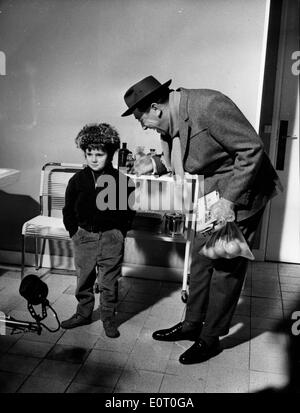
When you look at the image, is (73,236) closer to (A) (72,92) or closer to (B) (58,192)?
(B) (58,192)

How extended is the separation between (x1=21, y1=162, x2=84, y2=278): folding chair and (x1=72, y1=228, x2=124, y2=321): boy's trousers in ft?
1.89

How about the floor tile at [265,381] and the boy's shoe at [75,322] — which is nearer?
the floor tile at [265,381]

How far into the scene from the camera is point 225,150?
2.42 metres

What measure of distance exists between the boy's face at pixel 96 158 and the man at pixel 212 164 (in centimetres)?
37

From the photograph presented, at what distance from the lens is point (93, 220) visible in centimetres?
288

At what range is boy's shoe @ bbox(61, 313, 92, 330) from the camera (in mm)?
3000

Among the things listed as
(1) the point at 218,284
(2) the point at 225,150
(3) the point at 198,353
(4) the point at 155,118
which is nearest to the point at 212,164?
(2) the point at 225,150

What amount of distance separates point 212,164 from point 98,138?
69 cm

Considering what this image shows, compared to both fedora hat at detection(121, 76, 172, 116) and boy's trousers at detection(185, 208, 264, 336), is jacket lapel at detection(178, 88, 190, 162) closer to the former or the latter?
fedora hat at detection(121, 76, 172, 116)

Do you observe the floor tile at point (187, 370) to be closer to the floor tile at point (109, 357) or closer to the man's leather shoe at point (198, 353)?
the man's leather shoe at point (198, 353)

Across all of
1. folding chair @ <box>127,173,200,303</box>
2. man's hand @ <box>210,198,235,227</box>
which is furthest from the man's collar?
folding chair @ <box>127,173,200,303</box>

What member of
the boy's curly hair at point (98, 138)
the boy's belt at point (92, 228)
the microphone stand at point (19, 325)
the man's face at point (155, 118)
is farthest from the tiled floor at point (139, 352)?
the man's face at point (155, 118)

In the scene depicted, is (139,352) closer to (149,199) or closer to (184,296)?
(184,296)

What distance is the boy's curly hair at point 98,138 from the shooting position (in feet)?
9.20
